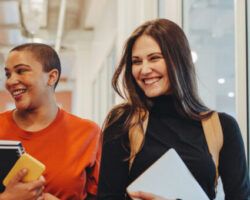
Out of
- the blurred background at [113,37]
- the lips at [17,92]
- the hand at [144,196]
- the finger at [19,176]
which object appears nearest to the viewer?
the hand at [144,196]

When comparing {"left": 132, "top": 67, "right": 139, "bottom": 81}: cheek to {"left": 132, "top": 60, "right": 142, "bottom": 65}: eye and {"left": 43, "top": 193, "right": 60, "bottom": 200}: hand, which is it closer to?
{"left": 132, "top": 60, "right": 142, "bottom": 65}: eye

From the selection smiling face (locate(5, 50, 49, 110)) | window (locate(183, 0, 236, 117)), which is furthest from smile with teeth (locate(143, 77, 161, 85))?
window (locate(183, 0, 236, 117))

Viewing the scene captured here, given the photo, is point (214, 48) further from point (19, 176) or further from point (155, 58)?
point (19, 176)

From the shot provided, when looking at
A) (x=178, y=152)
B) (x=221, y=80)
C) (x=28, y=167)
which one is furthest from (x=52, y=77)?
(x=221, y=80)

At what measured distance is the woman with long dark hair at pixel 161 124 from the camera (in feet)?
4.21

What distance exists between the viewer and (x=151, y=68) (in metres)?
1.35

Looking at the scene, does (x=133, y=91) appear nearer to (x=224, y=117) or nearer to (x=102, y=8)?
(x=224, y=117)

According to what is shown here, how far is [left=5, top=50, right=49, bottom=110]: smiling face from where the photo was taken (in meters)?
1.60

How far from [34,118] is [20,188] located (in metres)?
0.28

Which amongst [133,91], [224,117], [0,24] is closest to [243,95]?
[224,117]

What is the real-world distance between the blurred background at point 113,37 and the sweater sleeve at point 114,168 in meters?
0.61

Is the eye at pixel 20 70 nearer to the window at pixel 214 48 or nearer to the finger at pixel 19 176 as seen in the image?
the finger at pixel 19 176

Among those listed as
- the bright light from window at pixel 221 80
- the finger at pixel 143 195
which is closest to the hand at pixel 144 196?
the finger at pixel 143 195

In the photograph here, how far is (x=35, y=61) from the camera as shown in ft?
5.39
